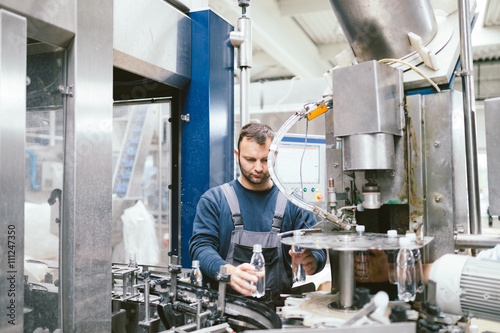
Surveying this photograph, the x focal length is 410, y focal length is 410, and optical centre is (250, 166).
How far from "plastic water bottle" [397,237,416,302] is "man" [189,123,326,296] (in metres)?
0.51

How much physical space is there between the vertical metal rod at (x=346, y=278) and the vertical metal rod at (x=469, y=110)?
0.44 meters

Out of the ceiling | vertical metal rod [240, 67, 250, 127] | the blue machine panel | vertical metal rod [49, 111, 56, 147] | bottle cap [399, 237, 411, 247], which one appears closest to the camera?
bottle cap [399, 237, 411, 247]

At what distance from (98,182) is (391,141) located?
37.6 inches

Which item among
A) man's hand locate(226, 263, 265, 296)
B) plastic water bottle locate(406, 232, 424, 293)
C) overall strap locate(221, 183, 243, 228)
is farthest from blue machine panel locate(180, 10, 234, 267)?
plastic water bottle locate(406, 232, 424, 293)

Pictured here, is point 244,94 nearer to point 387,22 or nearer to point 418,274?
point 387,22

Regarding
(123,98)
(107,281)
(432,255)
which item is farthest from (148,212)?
(432,255)

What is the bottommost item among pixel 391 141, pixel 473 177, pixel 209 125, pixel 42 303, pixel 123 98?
pixel 42 303

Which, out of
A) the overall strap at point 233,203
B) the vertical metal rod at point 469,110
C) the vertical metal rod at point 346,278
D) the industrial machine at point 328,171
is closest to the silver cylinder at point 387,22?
the industrial machine at point 328,171

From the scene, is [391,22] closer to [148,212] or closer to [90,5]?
[90,5]

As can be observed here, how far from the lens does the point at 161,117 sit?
3.47m

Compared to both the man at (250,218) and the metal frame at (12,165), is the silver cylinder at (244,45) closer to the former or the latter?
the man at (250,218)

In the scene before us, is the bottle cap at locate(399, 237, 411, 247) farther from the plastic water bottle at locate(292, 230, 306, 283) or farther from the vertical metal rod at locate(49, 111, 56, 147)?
the vertical metal rod at locate(49, 111, 56, 147)

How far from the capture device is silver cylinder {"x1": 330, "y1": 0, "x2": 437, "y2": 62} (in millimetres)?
1326

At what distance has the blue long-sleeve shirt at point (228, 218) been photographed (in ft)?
5.73
